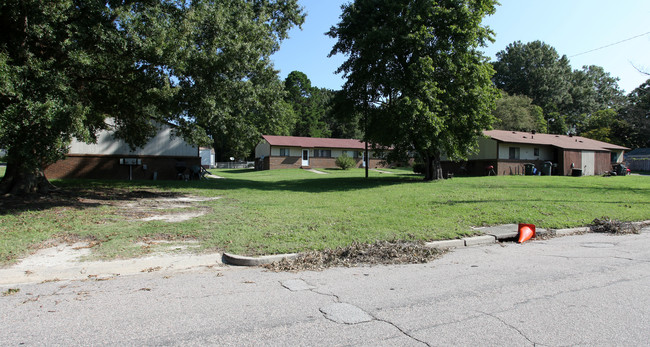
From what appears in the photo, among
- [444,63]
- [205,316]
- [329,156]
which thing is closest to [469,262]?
[205,316]

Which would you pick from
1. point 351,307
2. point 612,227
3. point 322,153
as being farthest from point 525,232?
point 322,153

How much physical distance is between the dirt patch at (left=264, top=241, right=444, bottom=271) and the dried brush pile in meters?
6.00

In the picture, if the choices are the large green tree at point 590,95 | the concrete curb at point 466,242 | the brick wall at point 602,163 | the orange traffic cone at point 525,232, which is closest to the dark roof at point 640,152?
the large green tree at point 590,95

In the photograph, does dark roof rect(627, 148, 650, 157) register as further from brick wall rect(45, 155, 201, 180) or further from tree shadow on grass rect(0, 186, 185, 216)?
tree shadow on grass rect(0, 186, 185, 216)

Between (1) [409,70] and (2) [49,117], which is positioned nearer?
(2) [49,117]

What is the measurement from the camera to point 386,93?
2447 centimetres

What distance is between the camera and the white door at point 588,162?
3506 centimetres

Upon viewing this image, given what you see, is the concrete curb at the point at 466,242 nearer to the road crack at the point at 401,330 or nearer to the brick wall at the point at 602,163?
the road crack at the point at 401,330

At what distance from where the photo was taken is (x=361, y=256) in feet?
24.1

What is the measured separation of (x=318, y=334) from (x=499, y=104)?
56.6 meters

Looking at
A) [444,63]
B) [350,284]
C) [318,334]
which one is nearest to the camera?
[318,334]

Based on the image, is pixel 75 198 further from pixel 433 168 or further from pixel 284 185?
pixel 433 168

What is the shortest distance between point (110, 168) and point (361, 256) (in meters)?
22.5

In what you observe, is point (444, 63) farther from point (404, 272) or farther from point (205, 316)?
point (205, 316)
